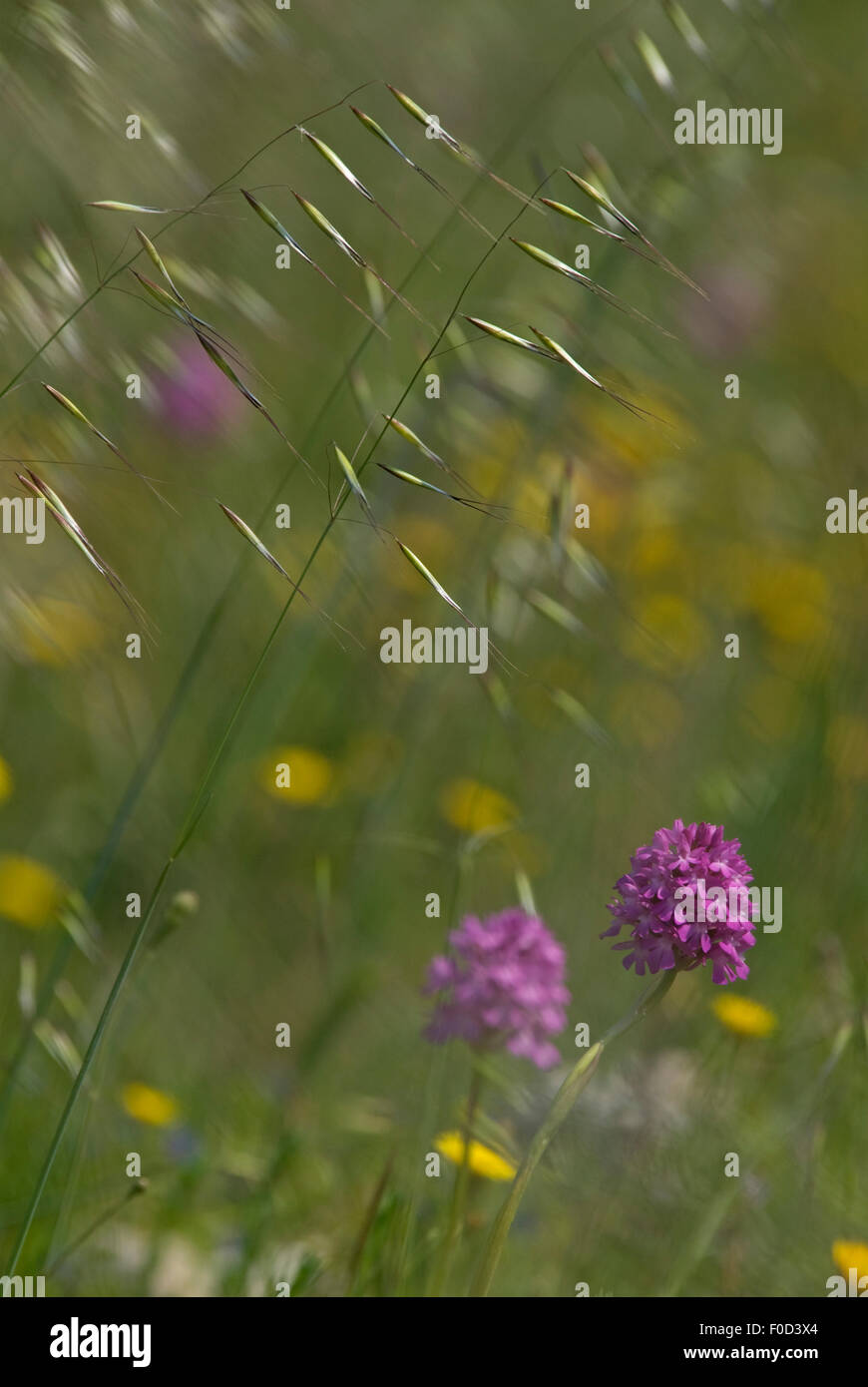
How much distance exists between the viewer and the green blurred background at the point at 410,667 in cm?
163

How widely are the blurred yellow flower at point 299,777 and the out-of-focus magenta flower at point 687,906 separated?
147cm

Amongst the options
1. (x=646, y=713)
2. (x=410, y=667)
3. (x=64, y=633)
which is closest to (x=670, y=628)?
(x=646, y=713)

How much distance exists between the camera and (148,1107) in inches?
72.6

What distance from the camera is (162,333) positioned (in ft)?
10.2

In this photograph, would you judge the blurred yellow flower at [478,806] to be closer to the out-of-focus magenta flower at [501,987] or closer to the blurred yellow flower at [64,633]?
the blurred yellow flower at [64,633]

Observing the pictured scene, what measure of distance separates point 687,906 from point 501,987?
0.42 m

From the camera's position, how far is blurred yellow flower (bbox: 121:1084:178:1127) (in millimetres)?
1831

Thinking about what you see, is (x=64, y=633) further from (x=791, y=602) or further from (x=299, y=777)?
(x=791, y=602)

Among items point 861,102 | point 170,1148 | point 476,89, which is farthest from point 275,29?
point 861,102

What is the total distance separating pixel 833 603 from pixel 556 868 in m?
0.99

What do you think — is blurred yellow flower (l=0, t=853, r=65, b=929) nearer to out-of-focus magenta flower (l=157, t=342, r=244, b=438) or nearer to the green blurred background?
the green blurred background

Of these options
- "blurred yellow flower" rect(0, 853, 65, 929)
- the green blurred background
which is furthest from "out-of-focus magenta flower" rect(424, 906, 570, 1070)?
"blurred yellow flower" rect(0, 853, 65, 929)
